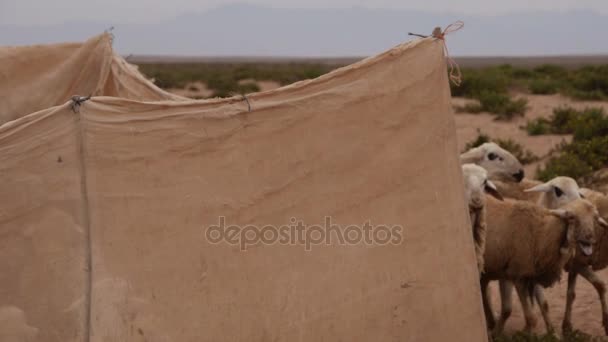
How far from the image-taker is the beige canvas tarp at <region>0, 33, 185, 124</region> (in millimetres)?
7418

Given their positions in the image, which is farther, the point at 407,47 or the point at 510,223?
the point at 510,223

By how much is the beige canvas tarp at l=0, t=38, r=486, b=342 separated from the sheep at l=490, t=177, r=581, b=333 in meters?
2.44

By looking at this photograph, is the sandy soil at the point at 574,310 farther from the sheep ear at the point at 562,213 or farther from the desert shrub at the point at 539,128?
the desert shrub at the point at 539,128

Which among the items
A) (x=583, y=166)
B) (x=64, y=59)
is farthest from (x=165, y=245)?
(x=583, y=166)

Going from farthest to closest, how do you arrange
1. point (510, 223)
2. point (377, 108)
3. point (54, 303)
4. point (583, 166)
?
point (583, 166) < point (510, 223) < point (377, 108) < point (54, 303)

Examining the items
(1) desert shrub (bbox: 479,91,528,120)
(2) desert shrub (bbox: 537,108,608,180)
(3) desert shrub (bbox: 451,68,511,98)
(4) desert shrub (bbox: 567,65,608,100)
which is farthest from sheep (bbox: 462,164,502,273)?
(3) desert shrub (bbox: 451,68,511,98)

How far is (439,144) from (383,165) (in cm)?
40

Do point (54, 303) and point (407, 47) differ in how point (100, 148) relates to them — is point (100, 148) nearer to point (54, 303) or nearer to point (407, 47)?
point (54, 303)

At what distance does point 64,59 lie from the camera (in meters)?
7.50

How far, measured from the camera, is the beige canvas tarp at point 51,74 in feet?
24.3

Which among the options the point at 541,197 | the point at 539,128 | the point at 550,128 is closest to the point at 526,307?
the point at 541,197

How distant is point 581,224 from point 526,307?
0.91 metres

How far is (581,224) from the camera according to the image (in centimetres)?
698

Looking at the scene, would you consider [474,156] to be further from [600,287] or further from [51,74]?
[51,74]
